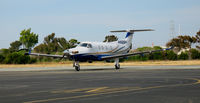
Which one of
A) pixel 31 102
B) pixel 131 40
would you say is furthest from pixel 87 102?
pixel 131 40

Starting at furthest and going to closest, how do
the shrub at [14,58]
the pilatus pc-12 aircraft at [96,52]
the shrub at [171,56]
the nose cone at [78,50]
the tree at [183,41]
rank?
the tree at [183,41], the shrub at [171,56], the shrub at [14,58], the pilatus pc-12 aircraft at [96,52], the nose cone at [78,50]

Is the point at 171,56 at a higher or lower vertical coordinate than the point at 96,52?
higher

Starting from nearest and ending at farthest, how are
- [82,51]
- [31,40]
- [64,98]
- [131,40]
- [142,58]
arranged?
[64,98]
[82,51]
[131,40]
[142,58]
[31,40]

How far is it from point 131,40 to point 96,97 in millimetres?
36139

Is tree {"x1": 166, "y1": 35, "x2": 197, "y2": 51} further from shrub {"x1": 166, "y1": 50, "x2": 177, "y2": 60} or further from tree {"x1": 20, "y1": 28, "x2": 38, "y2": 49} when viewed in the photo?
tree {"x1": 20, "y1": 28, "x2": 38, "y2": 49}

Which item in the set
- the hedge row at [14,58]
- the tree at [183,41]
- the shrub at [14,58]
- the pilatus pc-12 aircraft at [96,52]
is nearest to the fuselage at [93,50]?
the pilatus pc-12 aircraft at [96,52]

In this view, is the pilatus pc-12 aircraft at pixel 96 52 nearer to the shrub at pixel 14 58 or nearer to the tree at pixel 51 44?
the shrub at pixel 14 58

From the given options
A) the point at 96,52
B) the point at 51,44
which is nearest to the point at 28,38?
the point at 51,44

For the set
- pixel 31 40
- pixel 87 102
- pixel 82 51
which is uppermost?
pixel 31 40

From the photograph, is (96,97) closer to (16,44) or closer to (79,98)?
(79,98)

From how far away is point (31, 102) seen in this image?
1012 cm

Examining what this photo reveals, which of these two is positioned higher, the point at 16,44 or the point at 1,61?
the point at 16,44

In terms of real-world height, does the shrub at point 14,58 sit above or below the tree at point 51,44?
below

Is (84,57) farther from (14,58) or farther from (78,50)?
(14,58)
